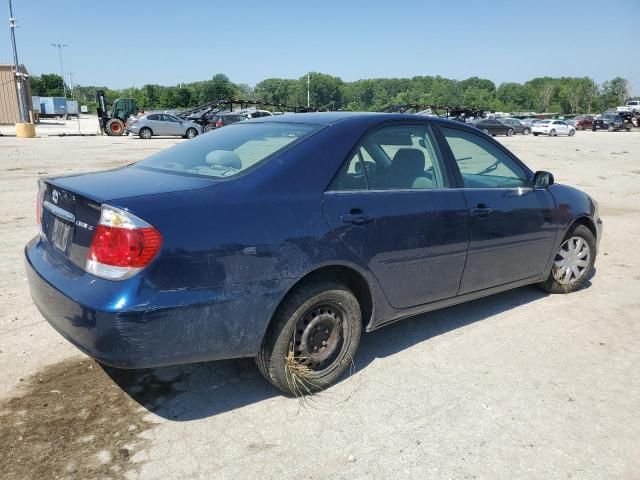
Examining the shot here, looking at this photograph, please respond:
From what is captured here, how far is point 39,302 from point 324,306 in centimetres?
159

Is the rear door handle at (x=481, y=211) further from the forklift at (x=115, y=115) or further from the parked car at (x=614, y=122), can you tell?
the parked car at (x=614, y=122)

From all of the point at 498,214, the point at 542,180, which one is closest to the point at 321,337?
the point at 498,214

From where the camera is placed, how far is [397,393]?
321 centimetres

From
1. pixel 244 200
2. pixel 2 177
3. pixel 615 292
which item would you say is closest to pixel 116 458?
pixel 244 200

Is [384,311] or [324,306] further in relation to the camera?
[384,311]

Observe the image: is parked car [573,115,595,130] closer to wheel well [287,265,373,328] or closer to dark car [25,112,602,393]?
dark car [25,112,602,393]

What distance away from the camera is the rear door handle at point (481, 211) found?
3815mm

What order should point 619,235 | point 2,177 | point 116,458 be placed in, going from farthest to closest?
1. point 2,177
2. point 619,235
3. point 116,458

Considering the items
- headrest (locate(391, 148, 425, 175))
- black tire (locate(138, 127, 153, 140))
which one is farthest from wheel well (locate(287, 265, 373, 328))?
black tire (locate(138, 127, 153, 140))

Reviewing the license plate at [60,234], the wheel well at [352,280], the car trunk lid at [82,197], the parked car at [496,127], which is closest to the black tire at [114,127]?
the parked car at [496,127]

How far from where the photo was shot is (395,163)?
361cm

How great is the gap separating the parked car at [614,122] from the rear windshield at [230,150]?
5803 centimetres

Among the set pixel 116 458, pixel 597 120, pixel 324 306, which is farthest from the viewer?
pixel 597 120

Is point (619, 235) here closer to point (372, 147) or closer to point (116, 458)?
point (372, 147)
